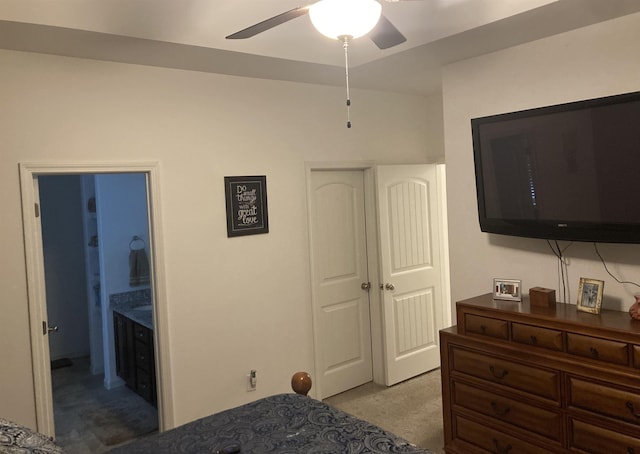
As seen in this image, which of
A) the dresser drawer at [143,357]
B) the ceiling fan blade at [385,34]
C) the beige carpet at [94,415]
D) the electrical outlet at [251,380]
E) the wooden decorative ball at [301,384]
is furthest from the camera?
the dresser drawer at [143,357]

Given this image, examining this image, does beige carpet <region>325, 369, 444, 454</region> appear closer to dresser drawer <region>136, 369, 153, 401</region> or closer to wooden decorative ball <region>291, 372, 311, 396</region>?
wooden decorative ball <region>291, 372, 311, 396</region>

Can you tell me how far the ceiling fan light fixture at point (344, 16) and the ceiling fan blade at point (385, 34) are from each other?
203mm

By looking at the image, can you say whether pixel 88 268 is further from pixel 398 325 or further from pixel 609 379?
pixel 609 379

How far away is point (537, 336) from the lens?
2.78 meters

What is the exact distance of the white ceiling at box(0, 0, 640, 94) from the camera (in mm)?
2572

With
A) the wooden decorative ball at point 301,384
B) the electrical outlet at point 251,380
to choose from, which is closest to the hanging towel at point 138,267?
the electrical outlet at point 251,380

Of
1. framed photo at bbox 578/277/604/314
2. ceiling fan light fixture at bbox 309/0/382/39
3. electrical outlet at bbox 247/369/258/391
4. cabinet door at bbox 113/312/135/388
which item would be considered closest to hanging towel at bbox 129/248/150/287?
cabinet door at bbox 113/312/135/388

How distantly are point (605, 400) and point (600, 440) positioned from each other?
20cm

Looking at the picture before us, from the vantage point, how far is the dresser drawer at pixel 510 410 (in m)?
2.70

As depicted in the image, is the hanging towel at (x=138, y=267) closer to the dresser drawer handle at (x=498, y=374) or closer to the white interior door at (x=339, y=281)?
the white interior door at (x=339, y=281)

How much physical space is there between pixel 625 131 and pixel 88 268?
4.95 meters

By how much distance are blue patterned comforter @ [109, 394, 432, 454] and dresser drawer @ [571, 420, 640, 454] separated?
115 cm

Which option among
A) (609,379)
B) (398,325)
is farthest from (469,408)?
(398,325)

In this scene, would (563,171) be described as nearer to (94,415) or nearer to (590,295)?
(590,295)
